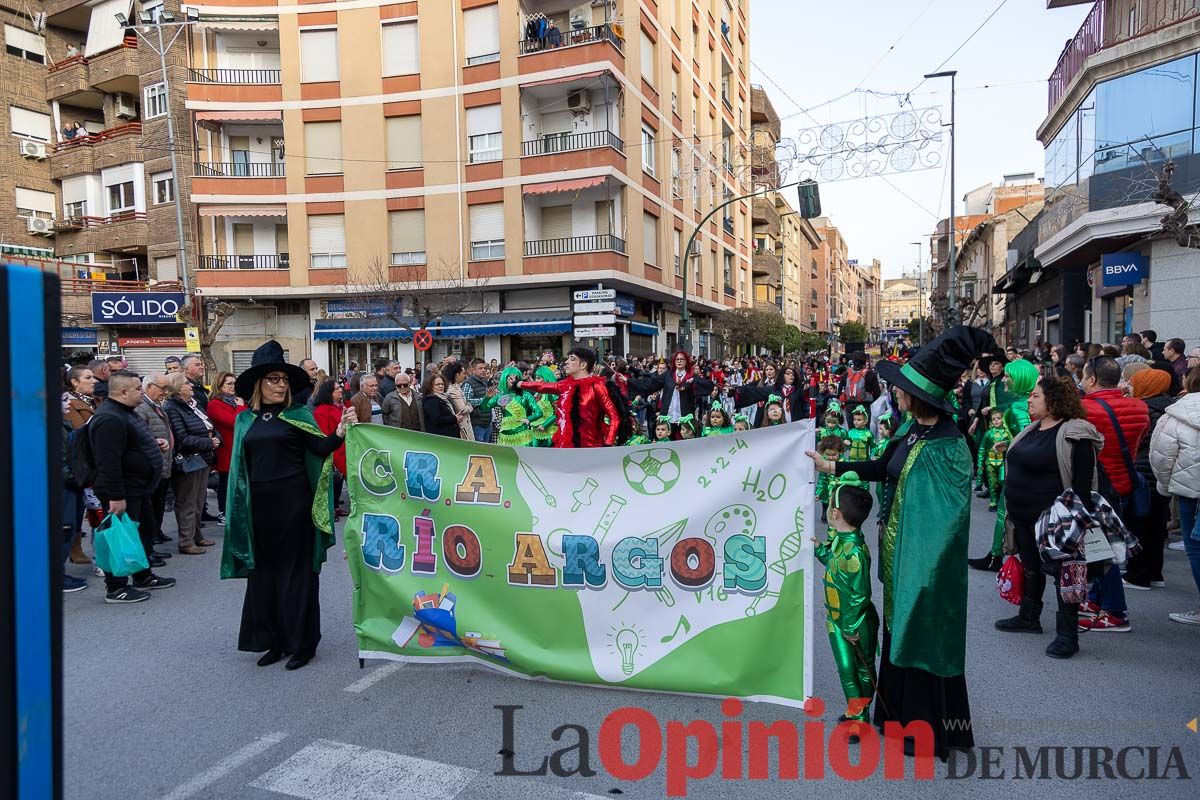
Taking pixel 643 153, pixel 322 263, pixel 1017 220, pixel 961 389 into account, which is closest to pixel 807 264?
pixel 1017 220

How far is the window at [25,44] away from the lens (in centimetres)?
3278

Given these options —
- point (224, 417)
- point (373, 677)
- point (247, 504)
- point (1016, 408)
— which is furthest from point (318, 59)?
point (373, 677)

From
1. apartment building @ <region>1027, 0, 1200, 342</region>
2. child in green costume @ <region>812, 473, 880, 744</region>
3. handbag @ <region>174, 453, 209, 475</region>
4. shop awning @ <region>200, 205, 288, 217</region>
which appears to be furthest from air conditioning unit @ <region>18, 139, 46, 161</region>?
child in green costume @ <region>812, 473, 880, 744</region>

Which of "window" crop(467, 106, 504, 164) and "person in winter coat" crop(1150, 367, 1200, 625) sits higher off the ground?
"window" crop(467, 106, 504, 164)

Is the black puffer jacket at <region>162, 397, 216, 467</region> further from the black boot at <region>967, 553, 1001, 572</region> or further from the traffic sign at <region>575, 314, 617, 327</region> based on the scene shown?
the traffic sign at <region>575, 314, 617, 327</region>

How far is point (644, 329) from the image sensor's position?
98.7ft

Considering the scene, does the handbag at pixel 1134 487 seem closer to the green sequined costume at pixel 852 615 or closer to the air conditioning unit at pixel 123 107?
the green sequined costume at pixel 852 615

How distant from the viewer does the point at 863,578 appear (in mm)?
3545

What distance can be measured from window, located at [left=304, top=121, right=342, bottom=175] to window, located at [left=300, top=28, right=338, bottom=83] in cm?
173

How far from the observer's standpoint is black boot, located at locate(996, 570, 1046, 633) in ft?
16.5

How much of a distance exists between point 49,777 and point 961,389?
36.6 feet

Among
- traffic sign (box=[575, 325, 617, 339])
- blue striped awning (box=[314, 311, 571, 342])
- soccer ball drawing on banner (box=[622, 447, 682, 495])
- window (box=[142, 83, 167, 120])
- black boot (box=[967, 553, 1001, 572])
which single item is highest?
window (box=[142, 83, 167, 120])

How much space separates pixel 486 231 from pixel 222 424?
→ 19494 mm

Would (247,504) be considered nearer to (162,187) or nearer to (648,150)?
(648,150)
